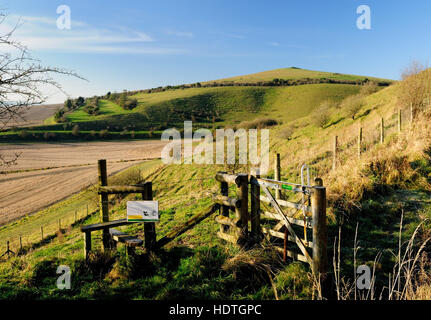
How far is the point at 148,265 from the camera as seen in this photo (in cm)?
566

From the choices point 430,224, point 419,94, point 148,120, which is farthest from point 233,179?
point 148,120

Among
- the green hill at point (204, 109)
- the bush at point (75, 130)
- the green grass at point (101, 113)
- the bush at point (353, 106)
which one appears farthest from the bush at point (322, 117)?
the green grass at point (101, 113)

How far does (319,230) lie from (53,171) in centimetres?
4828

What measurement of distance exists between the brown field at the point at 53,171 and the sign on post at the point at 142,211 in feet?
67.7

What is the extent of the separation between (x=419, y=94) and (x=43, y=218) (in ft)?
103

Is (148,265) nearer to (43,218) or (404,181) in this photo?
(404,181)

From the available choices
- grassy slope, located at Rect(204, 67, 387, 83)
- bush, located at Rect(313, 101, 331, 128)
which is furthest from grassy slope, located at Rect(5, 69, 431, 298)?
grassy slope, located at Rect(204, 67, 387, 83)

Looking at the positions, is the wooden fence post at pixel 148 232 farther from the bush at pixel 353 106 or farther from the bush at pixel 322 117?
the bush at pixel 322 117

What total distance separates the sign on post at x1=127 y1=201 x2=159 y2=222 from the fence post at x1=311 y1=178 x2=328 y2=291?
3.07 m

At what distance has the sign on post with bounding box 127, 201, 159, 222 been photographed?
563cm

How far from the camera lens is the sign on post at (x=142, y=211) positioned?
5633mm

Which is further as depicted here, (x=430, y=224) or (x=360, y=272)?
(x=430, y=224)

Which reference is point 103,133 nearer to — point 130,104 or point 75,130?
point 75,130

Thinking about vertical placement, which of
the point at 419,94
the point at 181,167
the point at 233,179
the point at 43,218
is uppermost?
the point at 419,94
